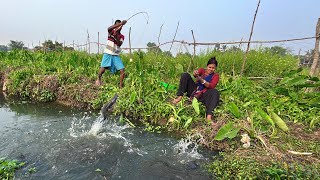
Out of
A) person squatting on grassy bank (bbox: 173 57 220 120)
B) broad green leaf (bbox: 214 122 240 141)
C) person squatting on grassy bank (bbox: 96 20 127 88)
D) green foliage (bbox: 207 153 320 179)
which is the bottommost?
green foliage (bbox: 207 153 320 179)

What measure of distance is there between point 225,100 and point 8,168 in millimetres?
3594

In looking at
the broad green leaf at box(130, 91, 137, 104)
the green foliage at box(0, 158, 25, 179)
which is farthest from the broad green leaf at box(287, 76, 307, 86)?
the green foliage at box(0, 158, 25, 179)

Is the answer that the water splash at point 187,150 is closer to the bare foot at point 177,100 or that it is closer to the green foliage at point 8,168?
the bare foot at point 177,100

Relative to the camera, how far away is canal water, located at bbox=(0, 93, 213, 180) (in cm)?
317

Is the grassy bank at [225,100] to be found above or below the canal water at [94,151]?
above

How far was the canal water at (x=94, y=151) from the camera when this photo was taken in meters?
3.17

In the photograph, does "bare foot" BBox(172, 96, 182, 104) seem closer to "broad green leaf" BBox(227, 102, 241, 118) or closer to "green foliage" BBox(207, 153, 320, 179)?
"broad green leaf" BBox(227, 102, 241, 118)

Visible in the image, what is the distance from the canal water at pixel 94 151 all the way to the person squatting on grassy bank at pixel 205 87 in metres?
0.87

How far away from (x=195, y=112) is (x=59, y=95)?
347 cm

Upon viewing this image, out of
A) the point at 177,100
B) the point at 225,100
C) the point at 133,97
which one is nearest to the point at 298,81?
the point at 225,100

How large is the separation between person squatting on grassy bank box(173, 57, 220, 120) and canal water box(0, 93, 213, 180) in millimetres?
866

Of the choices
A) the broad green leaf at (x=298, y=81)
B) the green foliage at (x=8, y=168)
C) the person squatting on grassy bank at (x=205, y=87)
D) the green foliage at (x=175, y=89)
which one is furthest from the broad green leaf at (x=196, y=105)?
the green foliage at (x=8, y=168)

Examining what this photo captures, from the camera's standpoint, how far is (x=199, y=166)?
3447 millimetres

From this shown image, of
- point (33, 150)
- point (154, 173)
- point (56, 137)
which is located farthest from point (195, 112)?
point (33, 150)
